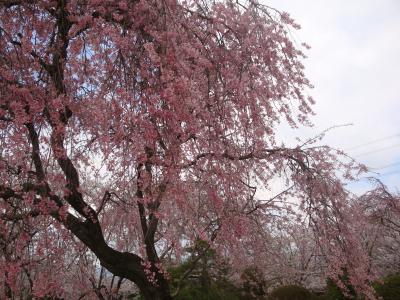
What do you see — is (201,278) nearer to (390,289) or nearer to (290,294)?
(290,294)

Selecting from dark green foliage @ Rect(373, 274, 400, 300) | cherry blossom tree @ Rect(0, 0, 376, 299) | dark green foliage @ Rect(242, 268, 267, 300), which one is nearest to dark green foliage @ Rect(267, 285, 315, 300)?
dark green foliage @ Rect(242, 268, 267, 300)

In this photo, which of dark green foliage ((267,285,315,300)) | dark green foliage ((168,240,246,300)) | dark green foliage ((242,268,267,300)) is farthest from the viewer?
dark green foliage ((242,268,267,300))

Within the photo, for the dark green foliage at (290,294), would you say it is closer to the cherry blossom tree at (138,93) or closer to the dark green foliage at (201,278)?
the dark green foliage at (201,278)

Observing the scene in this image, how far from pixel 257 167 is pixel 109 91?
127 inches

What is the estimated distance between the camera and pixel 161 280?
555 centimetres

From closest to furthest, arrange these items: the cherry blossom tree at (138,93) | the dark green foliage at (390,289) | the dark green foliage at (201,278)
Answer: the cherry blossom tree at (138,93)
the dark green foliage at (201,278)
the dark green foliage at (390,289)

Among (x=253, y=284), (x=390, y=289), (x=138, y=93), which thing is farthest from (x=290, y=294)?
(x=138, y=93)

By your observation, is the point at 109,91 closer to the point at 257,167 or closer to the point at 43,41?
the point at 43,41

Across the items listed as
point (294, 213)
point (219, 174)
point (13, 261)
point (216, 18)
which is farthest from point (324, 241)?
point (13, 261)

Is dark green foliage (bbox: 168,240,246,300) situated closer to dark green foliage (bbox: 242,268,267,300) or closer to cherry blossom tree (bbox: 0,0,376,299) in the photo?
dark green foliage (bbox: 242,268,267,300)

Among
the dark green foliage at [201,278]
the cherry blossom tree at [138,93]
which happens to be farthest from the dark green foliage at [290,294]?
the cherry blossom tree at [138,93]

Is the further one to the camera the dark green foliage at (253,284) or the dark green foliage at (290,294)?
the dark green foliage at (253,284)

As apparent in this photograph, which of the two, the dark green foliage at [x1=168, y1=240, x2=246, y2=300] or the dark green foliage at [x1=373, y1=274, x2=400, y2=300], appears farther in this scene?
the dark green foliage at [x1=373, y1=274, x2=400, y2=300]

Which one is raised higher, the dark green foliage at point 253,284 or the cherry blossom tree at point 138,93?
the cherry blossom tree at point 138,93
